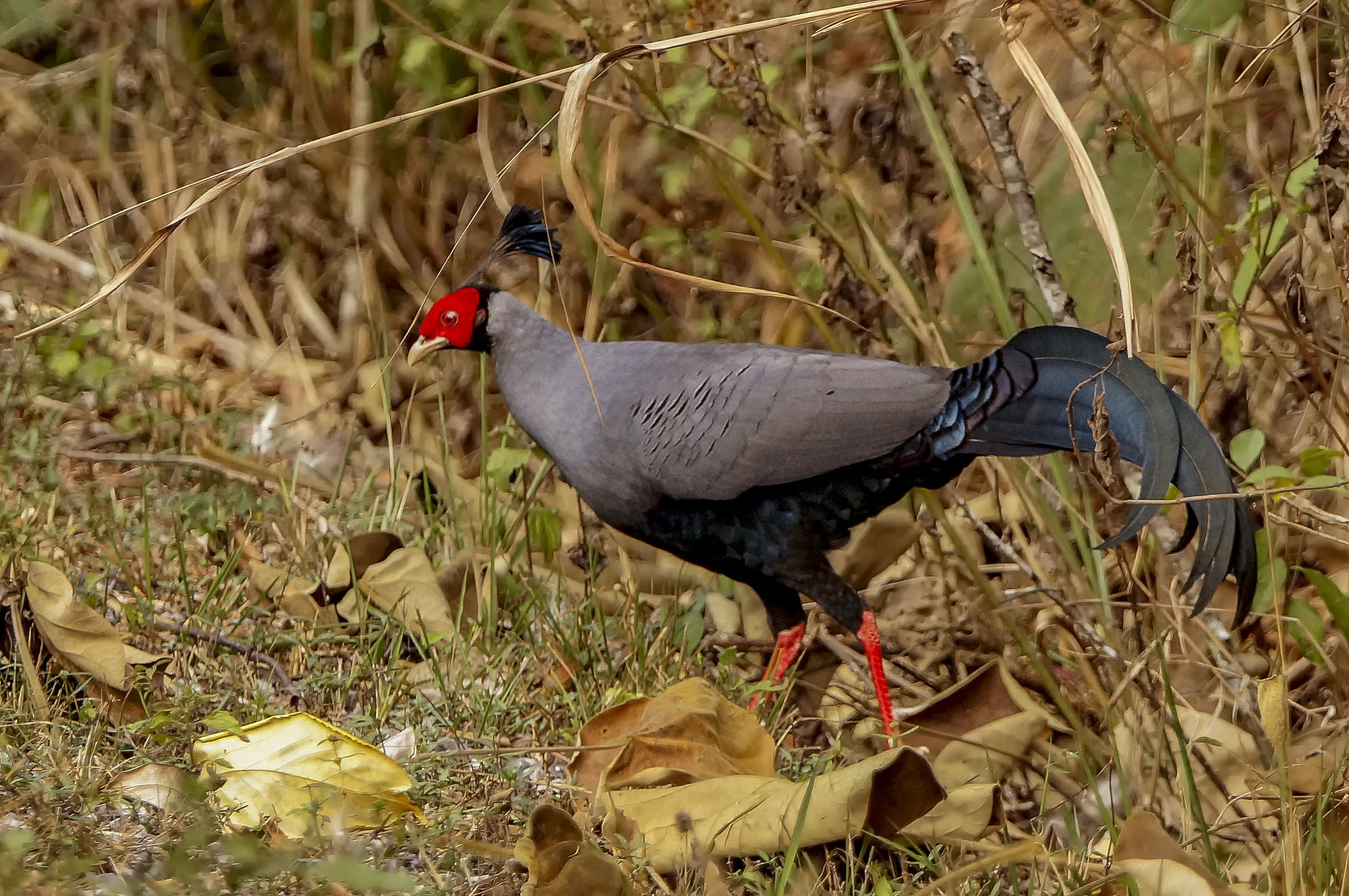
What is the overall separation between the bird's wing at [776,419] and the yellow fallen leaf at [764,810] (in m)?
0.81

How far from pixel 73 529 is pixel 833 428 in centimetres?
172

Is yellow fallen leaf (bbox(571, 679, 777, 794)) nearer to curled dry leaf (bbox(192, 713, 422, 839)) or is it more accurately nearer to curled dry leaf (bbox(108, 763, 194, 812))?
curled dry leaf (bbox(192, 713, 422, 839))

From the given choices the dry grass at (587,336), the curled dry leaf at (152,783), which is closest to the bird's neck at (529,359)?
the dry grass at (587,336)

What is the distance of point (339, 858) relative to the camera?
4.56 feet

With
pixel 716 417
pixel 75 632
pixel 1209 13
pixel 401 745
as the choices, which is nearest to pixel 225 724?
pixel 401 745

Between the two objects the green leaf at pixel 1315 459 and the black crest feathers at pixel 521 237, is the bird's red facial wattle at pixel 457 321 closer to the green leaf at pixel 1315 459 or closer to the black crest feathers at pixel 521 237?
the black crest feathers at pixel 521 237

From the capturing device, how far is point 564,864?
192 cm

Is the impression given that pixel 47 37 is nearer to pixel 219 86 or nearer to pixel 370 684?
pixel 219 86

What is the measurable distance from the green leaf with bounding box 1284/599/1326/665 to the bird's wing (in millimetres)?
716

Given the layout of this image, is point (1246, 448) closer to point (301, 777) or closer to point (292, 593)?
point (301, 777)

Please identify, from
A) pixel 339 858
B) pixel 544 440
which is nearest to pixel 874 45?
pixel 544 440

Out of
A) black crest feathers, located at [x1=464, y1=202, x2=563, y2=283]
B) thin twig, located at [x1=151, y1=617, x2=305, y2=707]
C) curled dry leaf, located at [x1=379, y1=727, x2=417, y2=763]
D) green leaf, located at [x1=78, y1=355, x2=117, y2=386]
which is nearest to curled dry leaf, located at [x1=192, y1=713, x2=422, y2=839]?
curled dry leaf, located at [x1=379, y1=727, x2=417, y2=763]

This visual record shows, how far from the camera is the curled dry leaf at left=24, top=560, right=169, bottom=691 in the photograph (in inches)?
100

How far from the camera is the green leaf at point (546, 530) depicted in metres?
3.49
